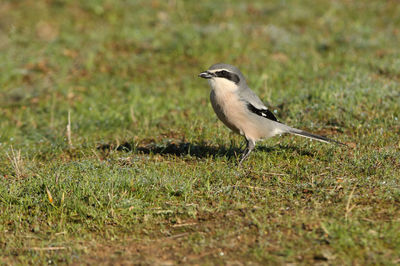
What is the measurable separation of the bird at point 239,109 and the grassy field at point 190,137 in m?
0.26

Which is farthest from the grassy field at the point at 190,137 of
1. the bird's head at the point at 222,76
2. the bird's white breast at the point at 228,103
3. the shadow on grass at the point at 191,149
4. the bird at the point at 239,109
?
the bird's head at the point at 222,76

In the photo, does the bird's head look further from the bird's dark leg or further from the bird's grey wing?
the bird's dark leg

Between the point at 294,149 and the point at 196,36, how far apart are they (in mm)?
7155

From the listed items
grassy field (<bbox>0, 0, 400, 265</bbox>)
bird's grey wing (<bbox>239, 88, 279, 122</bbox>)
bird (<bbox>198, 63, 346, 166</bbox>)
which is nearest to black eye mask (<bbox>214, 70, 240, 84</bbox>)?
bird (<bbox>198, 63, 346, 166</bbox>)

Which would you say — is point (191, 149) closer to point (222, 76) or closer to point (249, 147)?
point (249, 147)

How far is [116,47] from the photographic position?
13938 millimetres

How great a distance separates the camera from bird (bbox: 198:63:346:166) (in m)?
7.38

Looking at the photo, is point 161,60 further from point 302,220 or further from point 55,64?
point 302,220

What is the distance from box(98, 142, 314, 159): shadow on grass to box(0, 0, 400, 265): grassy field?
37 millimetres

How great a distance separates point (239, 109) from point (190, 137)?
131 centimetres

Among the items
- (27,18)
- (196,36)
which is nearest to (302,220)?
(196,36)

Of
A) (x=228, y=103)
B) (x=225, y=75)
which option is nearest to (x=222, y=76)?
(x=225, y=75)

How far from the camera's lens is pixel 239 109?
7.41 meters

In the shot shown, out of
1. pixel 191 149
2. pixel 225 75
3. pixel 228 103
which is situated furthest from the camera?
pixel 191 149
